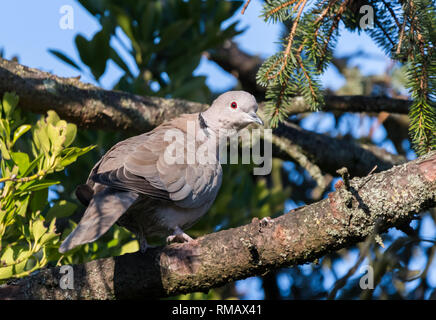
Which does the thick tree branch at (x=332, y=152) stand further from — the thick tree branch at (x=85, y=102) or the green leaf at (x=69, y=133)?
the green leaf at (x=69, y=133)

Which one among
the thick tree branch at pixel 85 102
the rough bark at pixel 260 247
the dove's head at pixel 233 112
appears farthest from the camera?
the thick tree branch at pixel 85 102

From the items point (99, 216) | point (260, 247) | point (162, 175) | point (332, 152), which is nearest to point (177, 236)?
point (162, 175)

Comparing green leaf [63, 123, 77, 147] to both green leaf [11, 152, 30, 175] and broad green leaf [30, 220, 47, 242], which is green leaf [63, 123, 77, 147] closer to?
green leaf [11, 152, 30, 175]

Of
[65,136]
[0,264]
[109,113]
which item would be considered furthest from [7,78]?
[0,264]

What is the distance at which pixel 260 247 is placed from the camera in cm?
246

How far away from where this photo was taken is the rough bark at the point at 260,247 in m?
2.23

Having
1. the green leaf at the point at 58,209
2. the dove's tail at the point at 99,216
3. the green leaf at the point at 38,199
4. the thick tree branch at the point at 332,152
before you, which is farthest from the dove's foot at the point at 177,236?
the thick tree branch at the point at 332,152

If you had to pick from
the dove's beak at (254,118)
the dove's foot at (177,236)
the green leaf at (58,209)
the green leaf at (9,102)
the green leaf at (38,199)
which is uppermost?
the green leaf at (9,102)

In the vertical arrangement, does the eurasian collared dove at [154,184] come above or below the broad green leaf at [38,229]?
above

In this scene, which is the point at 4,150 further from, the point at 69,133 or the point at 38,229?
the point at 38,229

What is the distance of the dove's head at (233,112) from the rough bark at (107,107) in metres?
A: 0.62

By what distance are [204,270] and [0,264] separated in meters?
1.04

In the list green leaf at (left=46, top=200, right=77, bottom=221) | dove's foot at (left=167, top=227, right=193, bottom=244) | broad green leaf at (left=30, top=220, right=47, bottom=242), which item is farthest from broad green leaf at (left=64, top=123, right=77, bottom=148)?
dove's foot at (left=167, top=227, right=193, bottom=244)

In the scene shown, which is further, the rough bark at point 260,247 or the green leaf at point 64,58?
the green leaf at point 64,58
